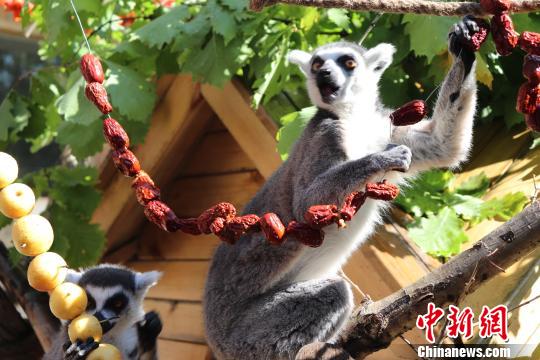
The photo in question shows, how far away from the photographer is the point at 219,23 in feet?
11.4

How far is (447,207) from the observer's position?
3.23 metres

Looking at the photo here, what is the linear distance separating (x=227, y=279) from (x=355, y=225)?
571 millimetres

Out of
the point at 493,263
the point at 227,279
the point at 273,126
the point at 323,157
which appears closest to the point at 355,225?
the point at 323,157

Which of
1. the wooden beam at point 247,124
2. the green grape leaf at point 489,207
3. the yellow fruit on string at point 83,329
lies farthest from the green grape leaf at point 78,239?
the green grape leaf at point 489,207

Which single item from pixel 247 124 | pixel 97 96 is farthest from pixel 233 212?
pixel 247 124

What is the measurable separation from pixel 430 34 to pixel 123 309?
177 centimetres

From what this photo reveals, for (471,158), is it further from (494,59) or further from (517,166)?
(494,59)

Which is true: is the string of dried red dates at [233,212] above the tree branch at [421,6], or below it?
below

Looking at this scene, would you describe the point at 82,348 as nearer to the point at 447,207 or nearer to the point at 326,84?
the point at 326,84

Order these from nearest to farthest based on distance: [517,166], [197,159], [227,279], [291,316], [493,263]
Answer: [493,263] < [291,316] < [227,279] < [517,166] < [197,159]

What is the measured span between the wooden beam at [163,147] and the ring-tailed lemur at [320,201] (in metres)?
1.27

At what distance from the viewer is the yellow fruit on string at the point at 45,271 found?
2.13 meters

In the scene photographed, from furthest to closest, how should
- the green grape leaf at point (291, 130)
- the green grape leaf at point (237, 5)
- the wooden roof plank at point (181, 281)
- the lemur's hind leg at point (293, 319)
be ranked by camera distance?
the wooden roof plank at point (181, 281) < the green grape leaf at point (237, 5) < the green grape leaf at point (291, 130) < the lemur's hind leg at point (293, 319)

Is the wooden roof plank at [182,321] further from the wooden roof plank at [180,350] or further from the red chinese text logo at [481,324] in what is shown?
the red chinese text logo at [481,324]
